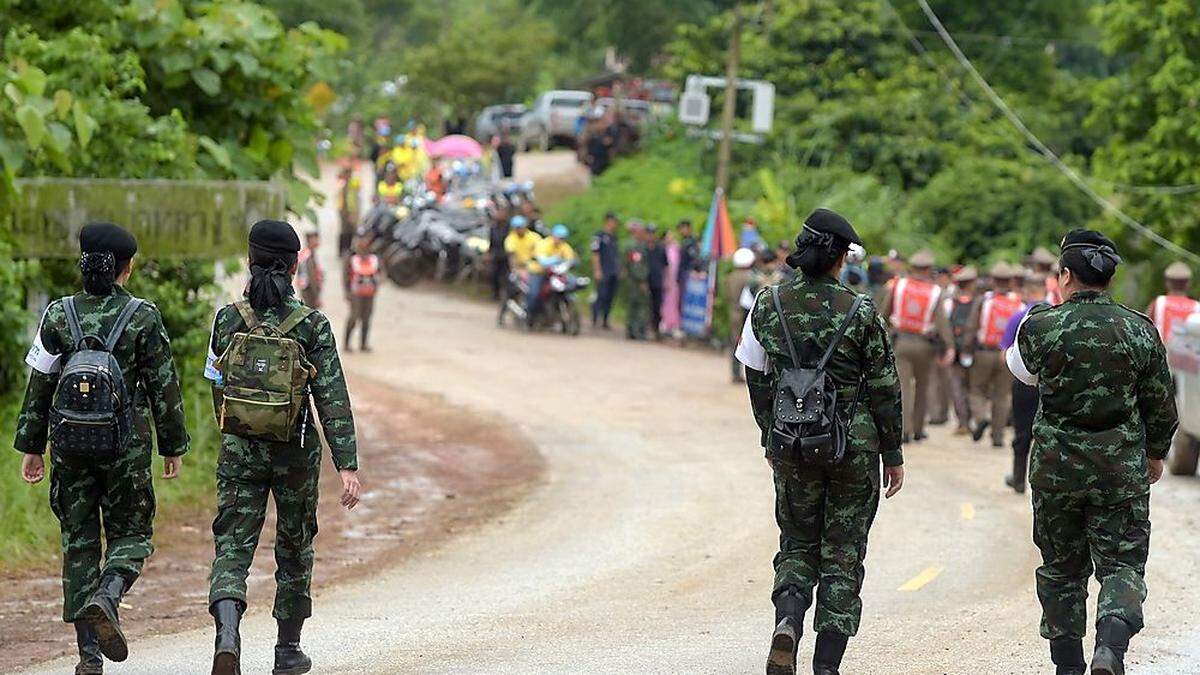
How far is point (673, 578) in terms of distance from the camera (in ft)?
37.2

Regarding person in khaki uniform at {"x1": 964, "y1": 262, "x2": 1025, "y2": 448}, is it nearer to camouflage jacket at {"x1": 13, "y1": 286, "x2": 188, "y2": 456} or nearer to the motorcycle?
the motorcycle

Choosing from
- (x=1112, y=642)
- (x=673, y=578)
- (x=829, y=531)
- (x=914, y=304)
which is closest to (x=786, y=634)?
(x=829, y=531)

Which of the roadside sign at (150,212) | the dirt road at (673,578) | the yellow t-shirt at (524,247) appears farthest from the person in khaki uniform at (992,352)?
the yellow t-shirt at (524,247)

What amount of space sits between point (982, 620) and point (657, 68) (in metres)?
41.7

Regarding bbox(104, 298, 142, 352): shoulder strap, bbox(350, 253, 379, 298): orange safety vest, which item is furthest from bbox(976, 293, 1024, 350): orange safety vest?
bbox(104, 298, 142, 352): shoulder strap

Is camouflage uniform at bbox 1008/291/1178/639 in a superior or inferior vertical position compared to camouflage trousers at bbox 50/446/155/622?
superior

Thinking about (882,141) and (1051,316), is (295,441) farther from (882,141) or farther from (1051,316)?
(882,141)

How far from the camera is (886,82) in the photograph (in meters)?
38.8

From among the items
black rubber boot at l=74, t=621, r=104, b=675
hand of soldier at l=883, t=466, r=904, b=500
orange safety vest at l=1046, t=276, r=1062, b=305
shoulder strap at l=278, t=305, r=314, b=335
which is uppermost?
shoulder strap at l=278, t=305, r=314, b=335

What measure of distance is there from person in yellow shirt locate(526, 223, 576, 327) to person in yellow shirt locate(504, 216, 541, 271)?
0.29 feet

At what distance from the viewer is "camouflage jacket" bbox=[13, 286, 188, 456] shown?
26.0 feet

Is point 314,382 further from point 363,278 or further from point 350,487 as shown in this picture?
point 363,278

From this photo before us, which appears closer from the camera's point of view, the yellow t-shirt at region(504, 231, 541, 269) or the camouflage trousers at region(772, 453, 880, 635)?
the camouflage trousers at region(772, 453, 880, 635)

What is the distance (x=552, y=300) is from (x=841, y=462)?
21697mm
